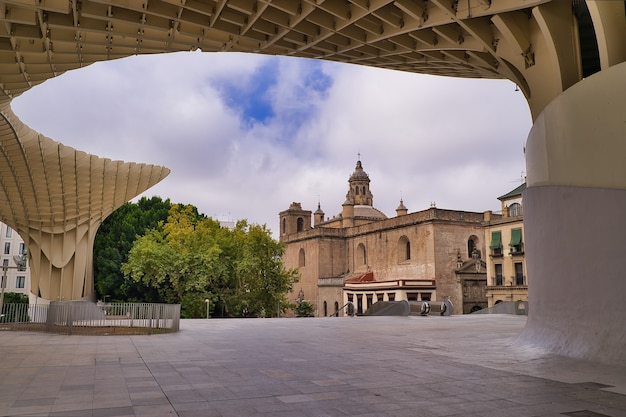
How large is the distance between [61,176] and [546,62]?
29493mm

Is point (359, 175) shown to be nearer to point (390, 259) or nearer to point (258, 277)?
point (390, 259)

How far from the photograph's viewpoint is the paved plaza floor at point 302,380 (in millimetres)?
6820

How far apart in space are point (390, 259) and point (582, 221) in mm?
54013

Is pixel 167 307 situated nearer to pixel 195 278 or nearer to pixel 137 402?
pixel 137 402

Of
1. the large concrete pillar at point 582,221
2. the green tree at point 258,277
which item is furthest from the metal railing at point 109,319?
the green tree at point 258,277

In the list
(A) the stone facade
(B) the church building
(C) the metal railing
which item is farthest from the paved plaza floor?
(A) the stone facade

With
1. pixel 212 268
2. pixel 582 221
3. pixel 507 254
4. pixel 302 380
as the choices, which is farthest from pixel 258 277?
pixel 302 380

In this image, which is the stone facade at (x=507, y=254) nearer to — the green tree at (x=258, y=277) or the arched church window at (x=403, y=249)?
the arched church window at (x=403, y=249)

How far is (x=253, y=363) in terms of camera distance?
1095cm

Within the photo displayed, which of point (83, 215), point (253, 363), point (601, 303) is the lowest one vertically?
point (253, 363)

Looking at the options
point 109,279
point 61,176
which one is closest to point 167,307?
point 61,176

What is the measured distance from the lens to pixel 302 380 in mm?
8891

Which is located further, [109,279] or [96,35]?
[109,279]

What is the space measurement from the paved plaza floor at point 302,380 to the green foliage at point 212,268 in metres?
23.0
